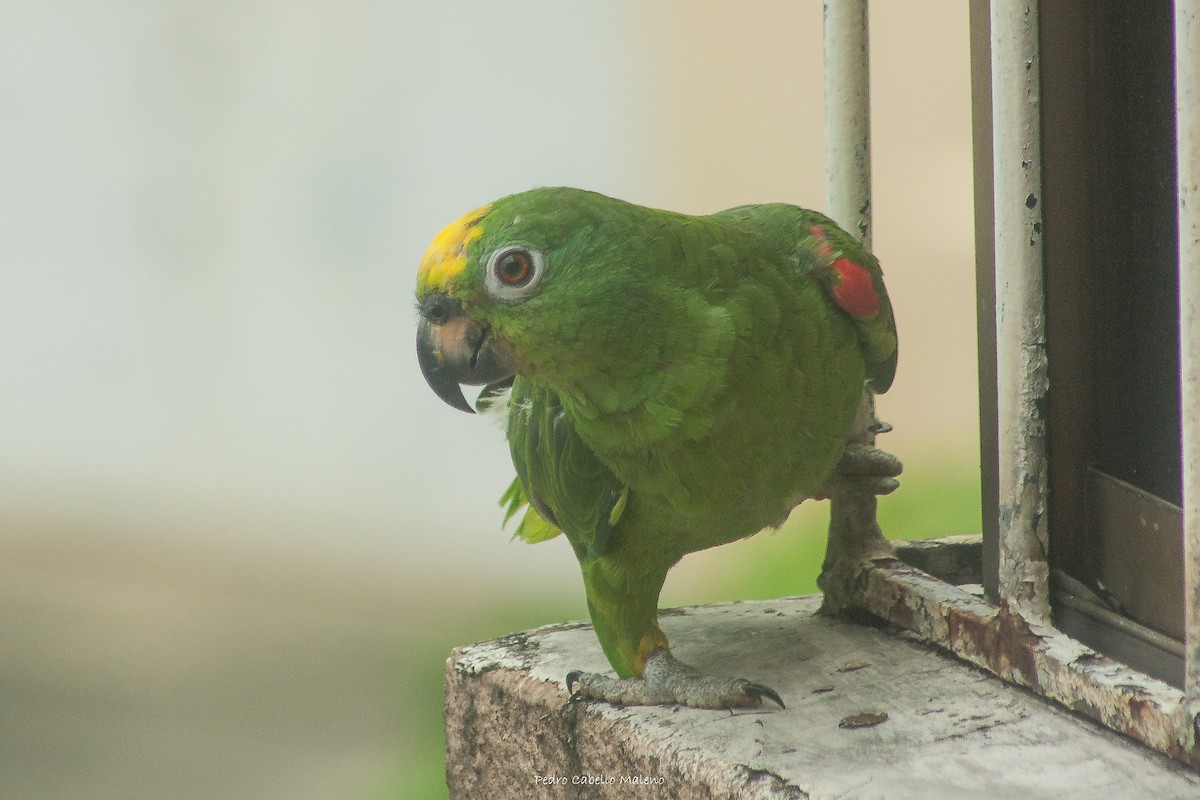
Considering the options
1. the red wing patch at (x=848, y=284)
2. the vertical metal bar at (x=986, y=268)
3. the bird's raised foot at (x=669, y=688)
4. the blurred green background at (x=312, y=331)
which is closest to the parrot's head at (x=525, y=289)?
the red wing patch at (x=848, y=284)

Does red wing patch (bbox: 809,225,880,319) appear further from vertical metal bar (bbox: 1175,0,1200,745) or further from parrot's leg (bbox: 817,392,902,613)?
vertical metal bar (bbox: 1175,0,1200,745)

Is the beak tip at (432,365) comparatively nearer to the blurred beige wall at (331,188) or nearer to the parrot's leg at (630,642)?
the parrot's leg at (630,642)

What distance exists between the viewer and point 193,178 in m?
3.05

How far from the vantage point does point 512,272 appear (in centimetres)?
135

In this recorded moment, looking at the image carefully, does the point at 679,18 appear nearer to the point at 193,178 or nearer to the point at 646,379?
the point at 193,178

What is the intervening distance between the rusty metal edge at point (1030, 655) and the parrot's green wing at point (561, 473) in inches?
19.2

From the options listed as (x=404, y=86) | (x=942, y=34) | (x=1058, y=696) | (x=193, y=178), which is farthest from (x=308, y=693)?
(x=942, y=34)

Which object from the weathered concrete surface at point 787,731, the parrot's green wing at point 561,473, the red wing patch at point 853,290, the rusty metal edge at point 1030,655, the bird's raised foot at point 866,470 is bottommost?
the weathered concrete surface at point 787,731

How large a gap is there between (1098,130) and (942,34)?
6.43 feet

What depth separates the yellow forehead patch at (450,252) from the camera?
136 centimetres

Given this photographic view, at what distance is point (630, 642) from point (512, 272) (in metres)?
0.60

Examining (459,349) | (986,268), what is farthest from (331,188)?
(986,268)

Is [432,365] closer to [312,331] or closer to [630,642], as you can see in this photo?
[630,642]

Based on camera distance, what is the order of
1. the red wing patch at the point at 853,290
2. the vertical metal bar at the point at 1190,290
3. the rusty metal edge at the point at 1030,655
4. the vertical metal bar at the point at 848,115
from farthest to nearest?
the vertical metal bar at the point at 848,115 → the red wing patch at the point at 853,290 → the rusty metal edge at the point at 1030,655 → the vertical metal bar at the point at 1190,290
